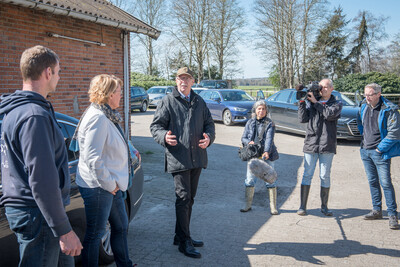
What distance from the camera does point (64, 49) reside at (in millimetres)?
7270

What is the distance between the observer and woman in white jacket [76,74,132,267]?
2727 mm

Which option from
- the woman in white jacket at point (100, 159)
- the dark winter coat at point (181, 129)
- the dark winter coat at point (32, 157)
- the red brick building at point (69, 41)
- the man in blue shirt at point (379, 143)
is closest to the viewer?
the dark winter coat at point (32, 157)

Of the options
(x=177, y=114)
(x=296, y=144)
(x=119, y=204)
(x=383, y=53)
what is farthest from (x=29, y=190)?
(x=383, y=53)

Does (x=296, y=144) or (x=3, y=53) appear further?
(x=296, y=144)

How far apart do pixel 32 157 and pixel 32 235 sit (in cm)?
47

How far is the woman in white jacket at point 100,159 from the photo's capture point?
8.95 feet

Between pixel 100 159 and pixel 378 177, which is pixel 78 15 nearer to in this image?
pixel 100 159

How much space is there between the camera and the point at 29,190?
78.3 inches

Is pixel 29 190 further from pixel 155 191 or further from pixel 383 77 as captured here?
pixel 383 77

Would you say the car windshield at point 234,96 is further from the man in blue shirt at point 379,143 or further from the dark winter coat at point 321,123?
the man in blue shirt at point 379,143

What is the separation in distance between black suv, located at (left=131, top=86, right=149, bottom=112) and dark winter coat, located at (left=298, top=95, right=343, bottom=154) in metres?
18.2

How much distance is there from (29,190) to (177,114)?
216 centimetres

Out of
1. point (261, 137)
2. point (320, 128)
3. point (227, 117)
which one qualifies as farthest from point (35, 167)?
point (227, 117)

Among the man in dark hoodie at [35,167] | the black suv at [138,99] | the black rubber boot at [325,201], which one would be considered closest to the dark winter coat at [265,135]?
the black rubber boot at [325,201]
